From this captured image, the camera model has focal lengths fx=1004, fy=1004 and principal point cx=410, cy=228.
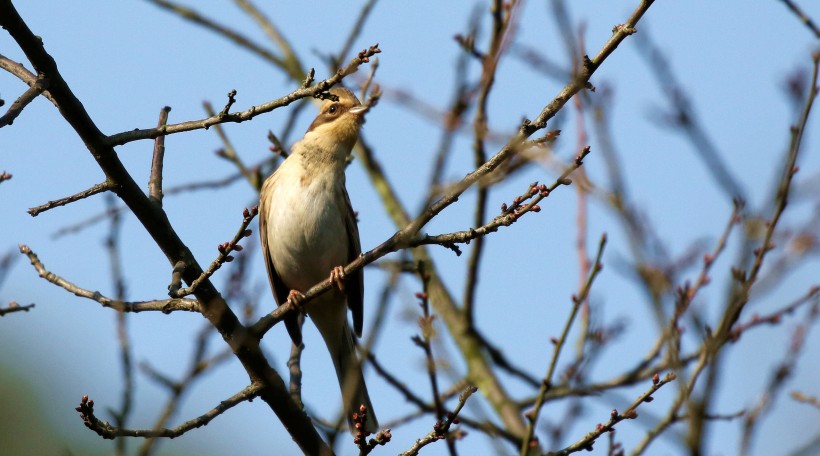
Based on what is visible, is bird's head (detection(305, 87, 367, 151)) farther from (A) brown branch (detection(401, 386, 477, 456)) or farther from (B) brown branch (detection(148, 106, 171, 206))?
(A) brown branch (detection(401, 386, 477, 456))

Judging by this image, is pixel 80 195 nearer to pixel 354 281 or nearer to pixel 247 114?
pixel 247 114

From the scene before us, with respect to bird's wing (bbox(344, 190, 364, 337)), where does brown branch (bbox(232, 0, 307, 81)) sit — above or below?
above

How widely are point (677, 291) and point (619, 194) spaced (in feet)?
1.82

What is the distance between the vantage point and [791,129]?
13.7ft

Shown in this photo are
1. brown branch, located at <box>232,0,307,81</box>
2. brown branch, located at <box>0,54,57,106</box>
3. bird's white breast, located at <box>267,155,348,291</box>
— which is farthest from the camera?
brown branch, located at <box>232,0,307,81</box>

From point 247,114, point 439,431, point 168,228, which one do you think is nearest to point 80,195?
point 168,228

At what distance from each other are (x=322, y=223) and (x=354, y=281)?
19.8 inches

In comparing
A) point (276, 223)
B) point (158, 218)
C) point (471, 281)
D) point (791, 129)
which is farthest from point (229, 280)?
point (791, 129)

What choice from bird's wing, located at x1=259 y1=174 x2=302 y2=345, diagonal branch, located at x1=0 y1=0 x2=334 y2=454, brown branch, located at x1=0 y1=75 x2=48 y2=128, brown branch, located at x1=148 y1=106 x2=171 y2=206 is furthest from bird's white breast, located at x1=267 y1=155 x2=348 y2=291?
brown branch, located at x1=0 y1=75 x2=48 y2=128

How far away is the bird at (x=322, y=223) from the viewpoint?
24.6ft

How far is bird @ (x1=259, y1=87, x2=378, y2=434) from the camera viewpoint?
7.51 meters

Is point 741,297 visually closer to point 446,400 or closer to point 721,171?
point 721,171

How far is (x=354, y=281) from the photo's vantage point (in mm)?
7578

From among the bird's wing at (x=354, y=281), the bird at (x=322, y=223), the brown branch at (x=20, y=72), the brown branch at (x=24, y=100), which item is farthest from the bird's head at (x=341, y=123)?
the brown branch at (x=24, y=100)
